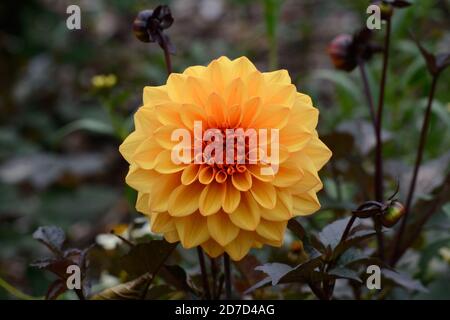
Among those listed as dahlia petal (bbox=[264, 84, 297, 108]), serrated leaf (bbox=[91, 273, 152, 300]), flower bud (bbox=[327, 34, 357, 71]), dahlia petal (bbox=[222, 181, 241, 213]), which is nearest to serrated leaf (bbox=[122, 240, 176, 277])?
serrated leaf (bbox=[91, 273, 152, 300])

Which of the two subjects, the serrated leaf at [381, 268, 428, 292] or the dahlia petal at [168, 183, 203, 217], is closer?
the dahlia petal at [168, 183, 203, 217]

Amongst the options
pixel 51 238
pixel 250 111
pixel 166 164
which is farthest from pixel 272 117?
pixel 51 238

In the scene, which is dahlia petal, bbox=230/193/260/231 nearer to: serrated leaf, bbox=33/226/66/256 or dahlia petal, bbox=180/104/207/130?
dahlia petal, bbox=180/104/207/130

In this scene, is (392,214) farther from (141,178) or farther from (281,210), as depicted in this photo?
(141,178)

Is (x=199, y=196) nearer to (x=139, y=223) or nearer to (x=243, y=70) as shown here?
(x=243, y=70)

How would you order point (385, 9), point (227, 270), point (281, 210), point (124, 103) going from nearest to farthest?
point (281, 210)
point (227, 270)
point (385, 9)
point (124, 103)

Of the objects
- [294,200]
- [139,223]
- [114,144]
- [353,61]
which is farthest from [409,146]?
[114,144]
